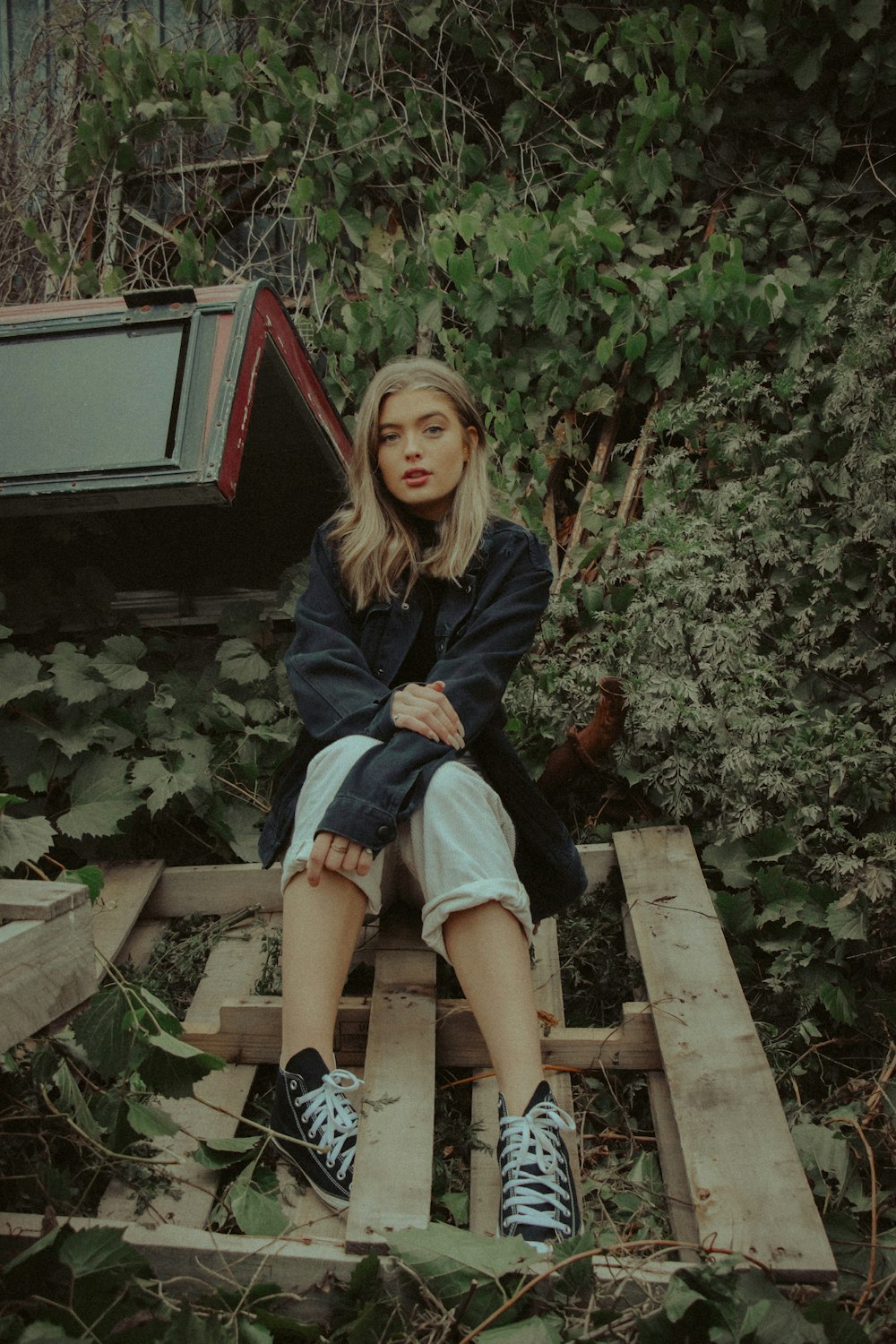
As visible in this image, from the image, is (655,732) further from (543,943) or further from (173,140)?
(173,140)

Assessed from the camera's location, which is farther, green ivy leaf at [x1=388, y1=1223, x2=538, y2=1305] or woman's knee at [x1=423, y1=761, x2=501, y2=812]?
woman's knee at [x1=423, y1=761, x2=501, y2=812]

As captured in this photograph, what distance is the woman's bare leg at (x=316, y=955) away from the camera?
1538 mm

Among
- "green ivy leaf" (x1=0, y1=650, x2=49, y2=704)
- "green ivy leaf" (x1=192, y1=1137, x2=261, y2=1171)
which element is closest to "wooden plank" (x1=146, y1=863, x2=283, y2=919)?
"green ivy leaf" (x1=0, y1=650, x2=49, y2=704)

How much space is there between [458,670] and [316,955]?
57 cm

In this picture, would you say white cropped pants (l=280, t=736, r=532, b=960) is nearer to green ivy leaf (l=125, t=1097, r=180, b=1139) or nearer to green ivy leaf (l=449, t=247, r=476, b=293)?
green ivy leaf (l=125, t=1097, r=180, b=1139)

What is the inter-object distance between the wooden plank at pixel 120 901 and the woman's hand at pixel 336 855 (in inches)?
26.8

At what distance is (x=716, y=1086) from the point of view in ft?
4.95

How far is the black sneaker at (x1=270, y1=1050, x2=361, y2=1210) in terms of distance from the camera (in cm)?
141

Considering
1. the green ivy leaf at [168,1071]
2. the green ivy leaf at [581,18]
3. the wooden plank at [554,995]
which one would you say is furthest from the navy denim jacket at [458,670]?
the green ivy leaf at [581,18]

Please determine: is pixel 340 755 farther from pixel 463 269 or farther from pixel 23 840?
pixel 463 269

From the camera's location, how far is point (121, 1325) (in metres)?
1.13

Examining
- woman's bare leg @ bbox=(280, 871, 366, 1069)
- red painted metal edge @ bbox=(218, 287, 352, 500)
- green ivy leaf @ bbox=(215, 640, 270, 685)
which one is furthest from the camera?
green ivy leaf @ bbox=(215, 640, 270, 685)

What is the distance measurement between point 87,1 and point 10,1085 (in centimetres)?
439

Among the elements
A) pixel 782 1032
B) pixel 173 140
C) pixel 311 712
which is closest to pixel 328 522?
pixel 311 712
